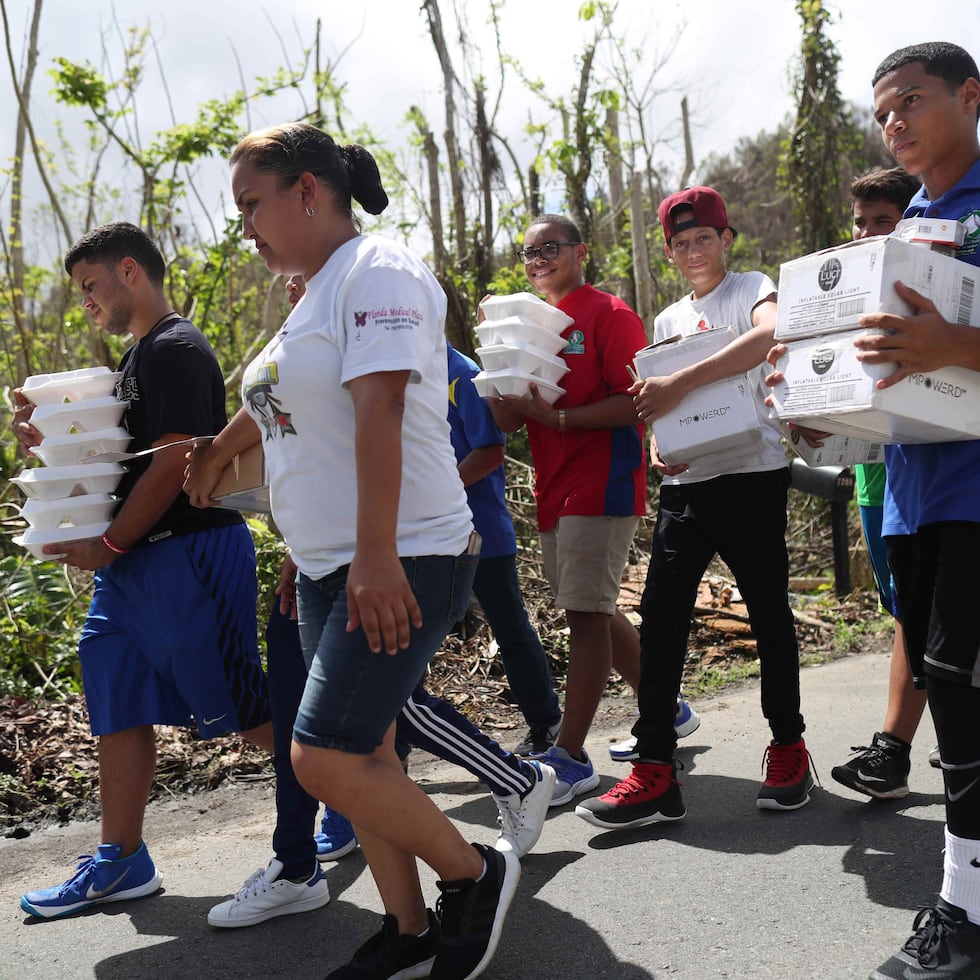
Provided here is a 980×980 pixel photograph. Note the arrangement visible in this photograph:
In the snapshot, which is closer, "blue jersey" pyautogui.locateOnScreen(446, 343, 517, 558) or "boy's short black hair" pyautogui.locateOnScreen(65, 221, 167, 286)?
"boy's short black hair" pyautogui.locateOnScreen(65, 221, 167, 286)

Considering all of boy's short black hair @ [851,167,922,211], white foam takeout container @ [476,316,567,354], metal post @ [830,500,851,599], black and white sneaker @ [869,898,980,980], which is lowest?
black and white sneaker @ [869,898,980,980]

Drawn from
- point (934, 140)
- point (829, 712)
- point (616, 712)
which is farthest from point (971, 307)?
point (616, 712)

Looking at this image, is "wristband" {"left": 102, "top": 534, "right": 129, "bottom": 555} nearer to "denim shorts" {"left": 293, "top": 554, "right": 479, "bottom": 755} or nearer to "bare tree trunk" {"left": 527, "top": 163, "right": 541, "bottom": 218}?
"denim shorts" {"left": 293, "top": 554, "right": 479, "bottom": 755}

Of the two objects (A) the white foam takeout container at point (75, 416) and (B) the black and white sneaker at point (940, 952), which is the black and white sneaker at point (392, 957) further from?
(A) the white foam takeout container at point (75, 416)

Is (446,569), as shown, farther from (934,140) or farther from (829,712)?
(829,712)

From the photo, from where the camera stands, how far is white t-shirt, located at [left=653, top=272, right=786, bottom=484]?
3949mm

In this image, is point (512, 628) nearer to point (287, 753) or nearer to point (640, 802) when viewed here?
point (640, 802)

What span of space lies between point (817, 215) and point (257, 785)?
382 inches

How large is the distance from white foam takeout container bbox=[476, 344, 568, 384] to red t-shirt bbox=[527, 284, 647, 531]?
0.10 meters

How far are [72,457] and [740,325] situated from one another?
2420 mm

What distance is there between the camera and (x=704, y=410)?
3.86m

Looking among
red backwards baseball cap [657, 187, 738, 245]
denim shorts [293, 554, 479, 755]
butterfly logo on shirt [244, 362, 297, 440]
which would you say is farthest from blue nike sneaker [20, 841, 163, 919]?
red backwards baseball cap [657, 187, 738, 245]

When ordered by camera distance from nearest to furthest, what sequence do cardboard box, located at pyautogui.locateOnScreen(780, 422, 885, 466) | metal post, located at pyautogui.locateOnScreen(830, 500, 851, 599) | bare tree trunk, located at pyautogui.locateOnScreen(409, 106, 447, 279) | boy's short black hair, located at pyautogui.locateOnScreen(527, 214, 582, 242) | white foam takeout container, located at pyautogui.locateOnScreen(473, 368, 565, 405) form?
cardboard box, located at pyautogui.locateOnScreen(780, 422, 885, 466)
white foam takeout container, located at pyautogui.locateOnScreen(473, 368, 565, 405)
boy's short black hair, located at pyautogui.locateOnScreen(527, 214, 582, 242)
metal post, located at pyautogui.locateOnScreen(830, 500, 851, 599)
bare tree trunk, located at pyautogui.locateOnScreen(409, 106, 447, 279)

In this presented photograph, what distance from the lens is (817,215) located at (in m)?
12.3
